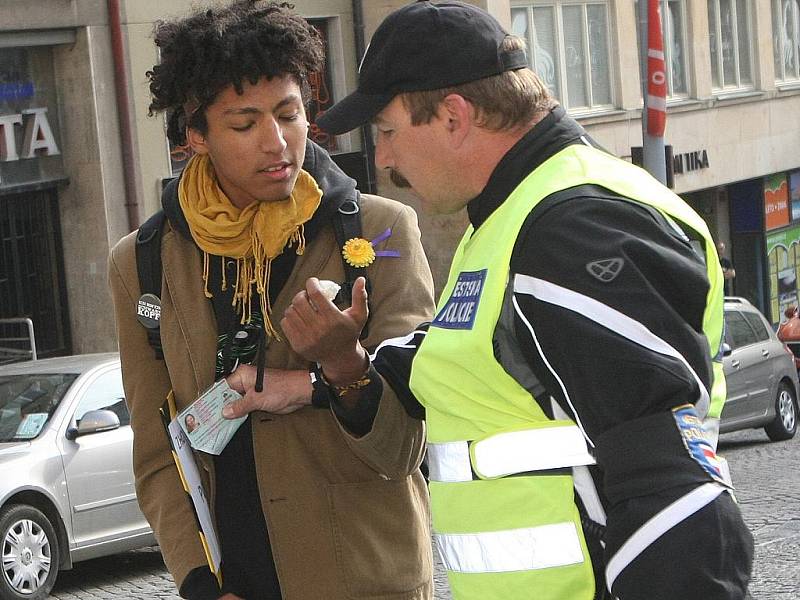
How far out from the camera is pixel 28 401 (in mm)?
9484

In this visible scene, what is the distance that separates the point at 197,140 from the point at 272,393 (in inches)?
25.3

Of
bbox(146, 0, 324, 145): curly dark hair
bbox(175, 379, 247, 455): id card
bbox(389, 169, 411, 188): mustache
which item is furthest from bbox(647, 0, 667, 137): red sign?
bbox(389, 169, 411, 188): mustache

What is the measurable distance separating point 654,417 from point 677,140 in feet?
75.9

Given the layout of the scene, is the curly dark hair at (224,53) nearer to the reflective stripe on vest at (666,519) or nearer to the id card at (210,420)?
the id card at (210,420)

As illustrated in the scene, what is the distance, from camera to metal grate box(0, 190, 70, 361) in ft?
50.8

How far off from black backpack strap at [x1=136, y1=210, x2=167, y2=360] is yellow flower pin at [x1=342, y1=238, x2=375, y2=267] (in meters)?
0.42

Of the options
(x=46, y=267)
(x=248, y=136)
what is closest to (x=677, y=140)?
(x=46, y=267)

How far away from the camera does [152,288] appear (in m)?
3.11

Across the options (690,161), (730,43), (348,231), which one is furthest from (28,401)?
(730,43)

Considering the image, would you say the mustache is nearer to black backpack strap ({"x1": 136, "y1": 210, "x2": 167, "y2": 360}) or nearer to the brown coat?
the brown coat

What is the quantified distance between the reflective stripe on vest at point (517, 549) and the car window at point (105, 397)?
7494 millimetres

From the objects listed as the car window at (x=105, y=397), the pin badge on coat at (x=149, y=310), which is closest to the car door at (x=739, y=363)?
the car window at (x=105, y=397)

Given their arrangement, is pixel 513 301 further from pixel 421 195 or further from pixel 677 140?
pixel 677 140

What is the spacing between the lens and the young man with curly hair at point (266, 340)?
293 centimetres
